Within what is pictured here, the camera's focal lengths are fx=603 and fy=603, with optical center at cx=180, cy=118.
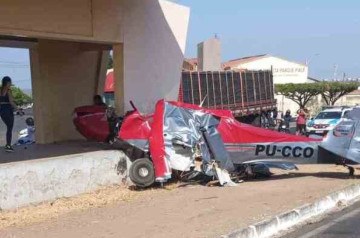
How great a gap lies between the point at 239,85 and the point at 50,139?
1335cm

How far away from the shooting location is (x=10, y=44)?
1349cm

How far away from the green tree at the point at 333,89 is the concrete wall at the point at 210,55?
40234 mm

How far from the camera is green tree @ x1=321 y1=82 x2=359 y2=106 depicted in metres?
66.8

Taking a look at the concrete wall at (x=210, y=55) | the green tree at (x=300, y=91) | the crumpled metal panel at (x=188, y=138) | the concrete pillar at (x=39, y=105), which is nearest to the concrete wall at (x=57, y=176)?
the crumpled metal panel at (x=188, y=138)

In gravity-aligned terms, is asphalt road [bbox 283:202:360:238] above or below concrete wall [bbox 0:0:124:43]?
below

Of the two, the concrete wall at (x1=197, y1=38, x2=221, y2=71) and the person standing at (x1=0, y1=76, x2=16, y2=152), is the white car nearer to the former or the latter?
the concrete wall at (x1=197, y1=38, x2=221, y2=71)

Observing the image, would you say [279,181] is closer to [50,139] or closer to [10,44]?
[50,139]

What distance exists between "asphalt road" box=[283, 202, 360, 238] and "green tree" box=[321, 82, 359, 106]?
57.9m

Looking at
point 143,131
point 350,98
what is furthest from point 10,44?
point 350,98

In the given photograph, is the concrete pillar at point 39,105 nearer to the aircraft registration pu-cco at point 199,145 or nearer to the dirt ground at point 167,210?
the aircraft registration pu-cco at point 199,145

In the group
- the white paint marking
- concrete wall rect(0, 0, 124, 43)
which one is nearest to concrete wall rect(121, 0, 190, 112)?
concrete wall rect(0, 0, 124, 43)

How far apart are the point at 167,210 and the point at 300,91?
5709cm

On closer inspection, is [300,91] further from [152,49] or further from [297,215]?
[297,215]

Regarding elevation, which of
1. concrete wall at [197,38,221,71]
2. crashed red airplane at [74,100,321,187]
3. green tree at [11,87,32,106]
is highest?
concrete wall at [197,38,221,71]
